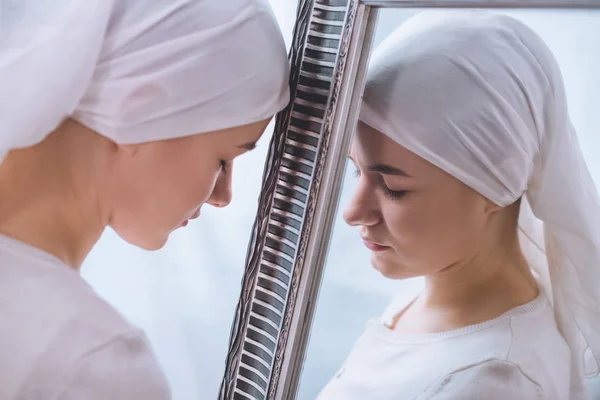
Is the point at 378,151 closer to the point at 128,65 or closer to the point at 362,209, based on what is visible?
the point at 362,209

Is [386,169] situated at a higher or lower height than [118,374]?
higher

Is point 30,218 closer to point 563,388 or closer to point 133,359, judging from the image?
point 133,359

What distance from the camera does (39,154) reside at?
2.53 ft

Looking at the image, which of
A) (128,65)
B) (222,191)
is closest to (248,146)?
(222,191)

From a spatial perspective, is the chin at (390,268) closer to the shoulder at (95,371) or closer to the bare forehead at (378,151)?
the bare forehead at (378,151)

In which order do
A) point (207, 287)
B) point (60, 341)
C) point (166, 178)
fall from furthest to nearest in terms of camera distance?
point (207, 287) < point (166, 178) < point (60, 341)

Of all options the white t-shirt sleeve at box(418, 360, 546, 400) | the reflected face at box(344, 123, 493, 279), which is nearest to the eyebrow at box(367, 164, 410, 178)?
the reflected face at box(344, 123, 493, 279)

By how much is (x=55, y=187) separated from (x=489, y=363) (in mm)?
477

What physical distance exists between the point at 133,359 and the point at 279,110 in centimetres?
31

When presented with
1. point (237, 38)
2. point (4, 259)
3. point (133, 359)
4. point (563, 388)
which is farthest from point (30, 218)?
point (563, 388)

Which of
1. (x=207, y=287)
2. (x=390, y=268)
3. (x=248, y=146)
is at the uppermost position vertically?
(x=248, y=146)

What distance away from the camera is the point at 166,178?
81 cm

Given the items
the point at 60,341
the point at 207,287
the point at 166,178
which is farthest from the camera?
the point at 207,287

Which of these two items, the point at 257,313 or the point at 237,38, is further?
the point at 257,313
